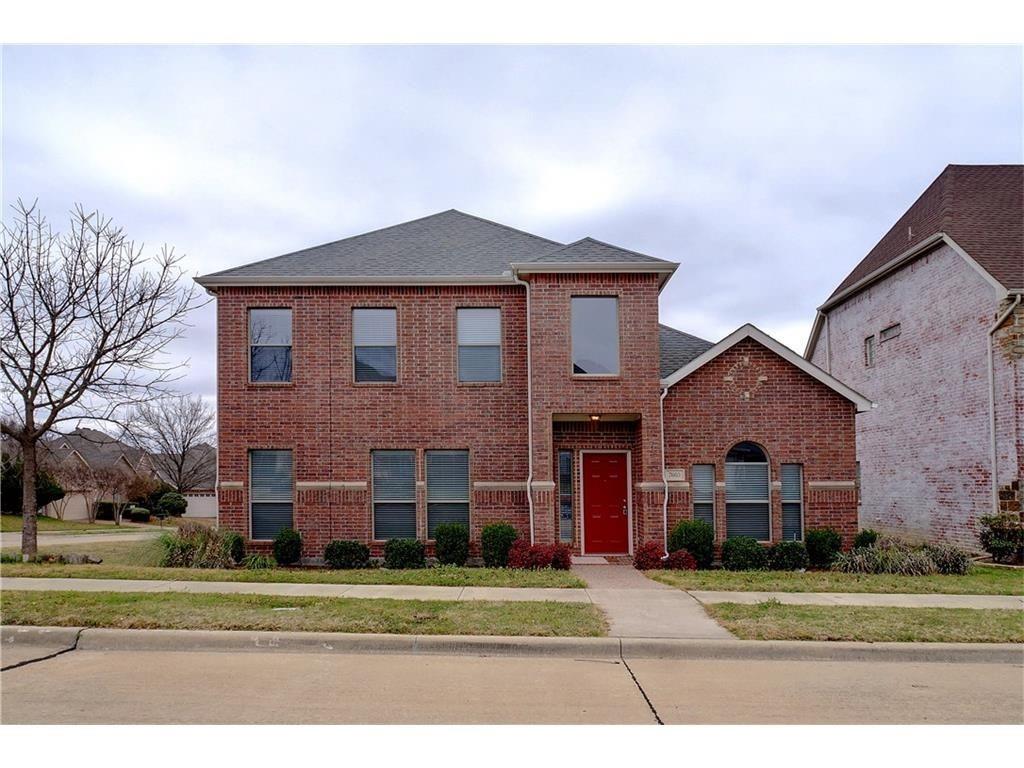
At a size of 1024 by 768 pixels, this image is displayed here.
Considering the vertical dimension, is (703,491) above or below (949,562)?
above

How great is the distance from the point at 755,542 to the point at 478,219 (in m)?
9.75

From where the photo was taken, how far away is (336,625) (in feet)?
29.2

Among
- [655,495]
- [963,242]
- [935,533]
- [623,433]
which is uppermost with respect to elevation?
[963,242]

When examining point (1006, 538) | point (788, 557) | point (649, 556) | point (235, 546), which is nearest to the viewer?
point (649, 556)

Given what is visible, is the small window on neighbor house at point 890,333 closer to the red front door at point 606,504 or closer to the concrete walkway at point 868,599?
the red front door at point 606,504

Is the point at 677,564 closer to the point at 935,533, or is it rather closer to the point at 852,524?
the point at 852,524

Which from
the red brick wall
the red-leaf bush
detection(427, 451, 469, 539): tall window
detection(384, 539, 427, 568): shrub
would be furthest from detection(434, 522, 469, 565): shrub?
the red brick wall

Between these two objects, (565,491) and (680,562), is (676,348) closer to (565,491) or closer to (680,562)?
(565,491)

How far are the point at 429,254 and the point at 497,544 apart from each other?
6418mm

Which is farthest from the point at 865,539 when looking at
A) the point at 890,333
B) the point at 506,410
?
the point at 890,333

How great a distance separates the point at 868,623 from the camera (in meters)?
9.24

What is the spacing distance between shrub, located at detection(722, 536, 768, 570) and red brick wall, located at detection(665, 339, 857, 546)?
2.41ft

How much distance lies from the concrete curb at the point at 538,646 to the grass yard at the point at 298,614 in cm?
24

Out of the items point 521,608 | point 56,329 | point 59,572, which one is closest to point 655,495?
point 521,608
